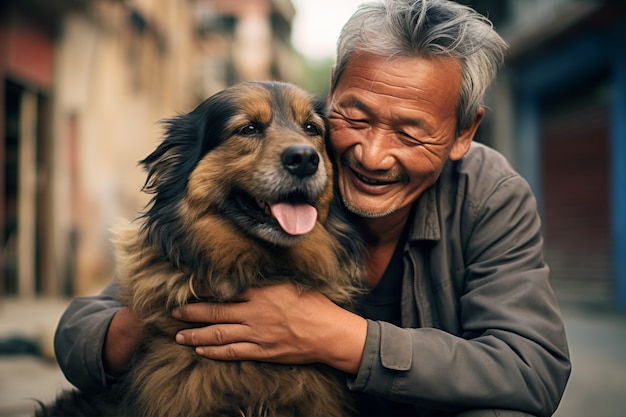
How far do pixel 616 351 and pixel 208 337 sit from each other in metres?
5.01

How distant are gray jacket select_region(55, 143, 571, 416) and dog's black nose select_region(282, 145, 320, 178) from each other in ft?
1.58

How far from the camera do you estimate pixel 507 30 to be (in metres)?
14.1

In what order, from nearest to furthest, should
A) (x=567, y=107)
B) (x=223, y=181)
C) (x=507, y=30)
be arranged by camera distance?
1. (x=223, y=181)
2. (x=567, y=107)
3. (x=507, y=30)

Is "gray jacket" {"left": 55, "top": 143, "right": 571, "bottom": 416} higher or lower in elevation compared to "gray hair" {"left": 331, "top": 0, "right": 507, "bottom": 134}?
lower

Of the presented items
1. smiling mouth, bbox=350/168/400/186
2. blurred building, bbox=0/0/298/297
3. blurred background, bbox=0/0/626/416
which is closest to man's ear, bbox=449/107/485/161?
smiling mouth, bbox=350/168/400/186

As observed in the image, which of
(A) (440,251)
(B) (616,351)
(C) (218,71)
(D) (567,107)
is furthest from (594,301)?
(C) (218,71)

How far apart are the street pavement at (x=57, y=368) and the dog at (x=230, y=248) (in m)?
0.71

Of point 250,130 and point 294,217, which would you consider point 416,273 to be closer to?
point 294,217

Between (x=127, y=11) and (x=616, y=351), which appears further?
(x=127, y=11)

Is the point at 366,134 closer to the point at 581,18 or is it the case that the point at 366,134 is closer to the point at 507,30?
the point at 581,18

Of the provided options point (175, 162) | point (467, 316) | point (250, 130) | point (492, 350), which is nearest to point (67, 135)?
point (175, 162)

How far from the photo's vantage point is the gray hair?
2.53 meters

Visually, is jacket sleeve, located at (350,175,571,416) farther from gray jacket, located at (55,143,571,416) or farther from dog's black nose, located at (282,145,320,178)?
dog's black nose, located at (282,145,320,178)

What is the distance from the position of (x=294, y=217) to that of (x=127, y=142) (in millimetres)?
A: 10116
